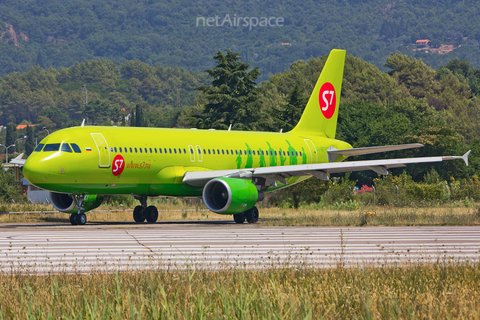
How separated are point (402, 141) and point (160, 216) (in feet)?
146

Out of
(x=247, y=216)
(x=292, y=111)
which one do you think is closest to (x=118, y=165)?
(x=247, y=216)

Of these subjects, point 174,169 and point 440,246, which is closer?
point 440,246

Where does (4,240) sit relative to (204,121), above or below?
below

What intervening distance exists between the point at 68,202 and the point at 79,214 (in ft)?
6.22

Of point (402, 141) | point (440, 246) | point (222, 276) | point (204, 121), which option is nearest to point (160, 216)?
point (440, 246)

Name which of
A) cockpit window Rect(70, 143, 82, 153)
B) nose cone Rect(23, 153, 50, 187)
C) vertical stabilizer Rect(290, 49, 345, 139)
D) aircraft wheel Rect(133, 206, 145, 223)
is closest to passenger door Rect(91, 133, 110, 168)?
cockpit window Rect(70, 143, 82, 153)

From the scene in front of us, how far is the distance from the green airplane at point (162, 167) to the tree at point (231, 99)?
33282mm

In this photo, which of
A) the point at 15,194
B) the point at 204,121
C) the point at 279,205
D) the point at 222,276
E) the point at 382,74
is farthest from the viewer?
the point at 382,74

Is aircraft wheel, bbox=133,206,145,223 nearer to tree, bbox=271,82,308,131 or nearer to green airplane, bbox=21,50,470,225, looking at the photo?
green airplane, bbox=21,50,470,225

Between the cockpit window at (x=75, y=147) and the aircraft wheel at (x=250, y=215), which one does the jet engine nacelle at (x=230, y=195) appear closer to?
the aircraft wheel at (x=250, y=215)

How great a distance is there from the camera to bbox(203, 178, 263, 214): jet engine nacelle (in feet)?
85.2

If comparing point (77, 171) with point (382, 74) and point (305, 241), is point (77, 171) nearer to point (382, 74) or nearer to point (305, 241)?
point (305, 241)

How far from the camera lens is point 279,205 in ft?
142

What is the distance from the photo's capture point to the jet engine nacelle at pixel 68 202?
27984 millimetres
